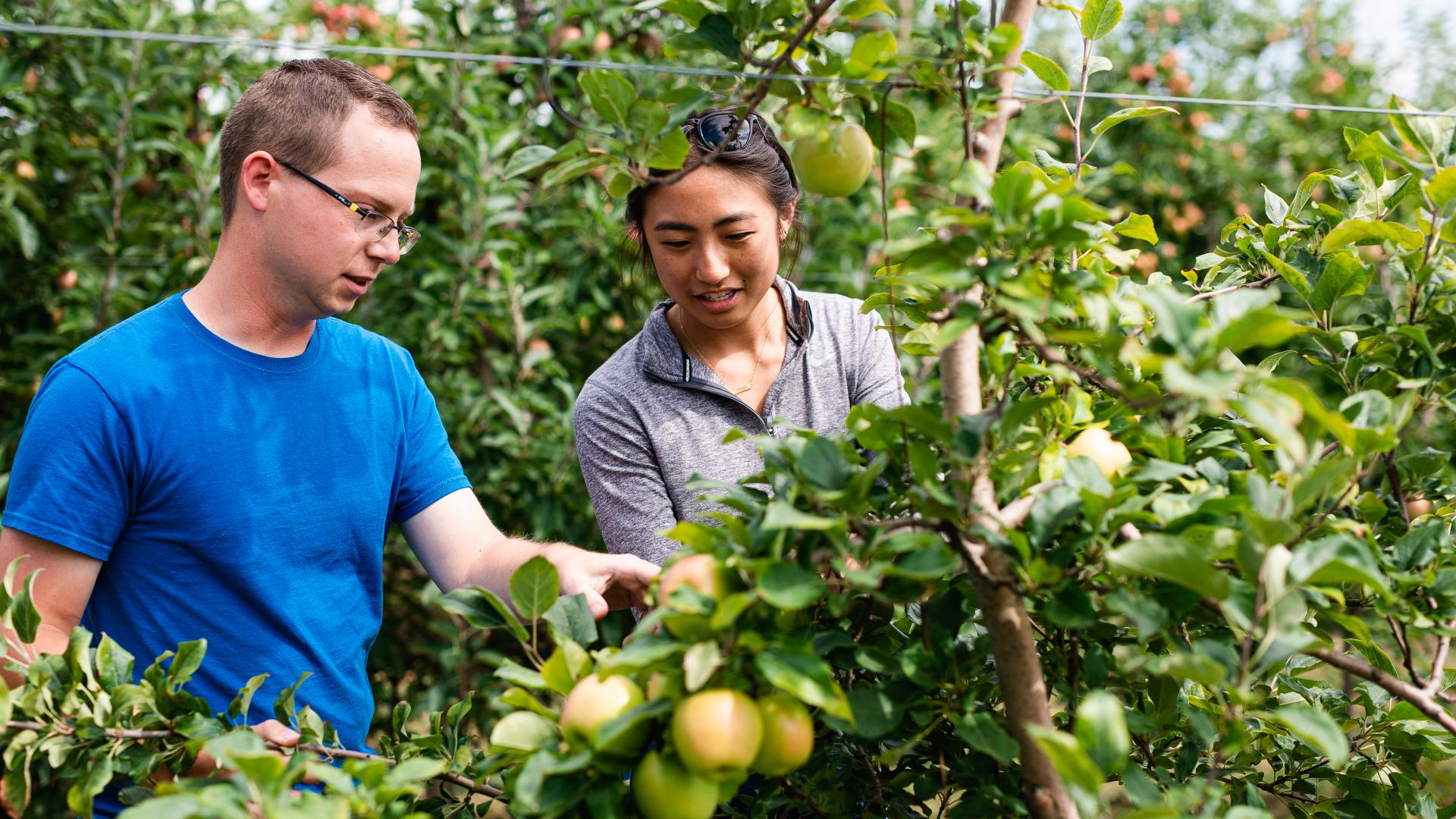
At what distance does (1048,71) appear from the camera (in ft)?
3.93

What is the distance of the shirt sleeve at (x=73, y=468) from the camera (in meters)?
1.31

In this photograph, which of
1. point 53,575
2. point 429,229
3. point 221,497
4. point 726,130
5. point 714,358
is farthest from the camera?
point 429,229

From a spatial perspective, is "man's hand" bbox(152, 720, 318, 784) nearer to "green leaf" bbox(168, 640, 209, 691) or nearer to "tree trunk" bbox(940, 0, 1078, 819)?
"green leaf" bbox(168, 640, 209, 691)

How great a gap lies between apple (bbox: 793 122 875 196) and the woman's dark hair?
424mm

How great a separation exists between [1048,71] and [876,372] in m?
0.66

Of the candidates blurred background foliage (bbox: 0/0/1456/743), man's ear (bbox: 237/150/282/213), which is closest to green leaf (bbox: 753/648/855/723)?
man's ear (bbox: 237/150/282/213)

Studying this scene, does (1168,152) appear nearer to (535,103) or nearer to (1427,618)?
(535,103)

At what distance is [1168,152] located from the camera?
18.4ft

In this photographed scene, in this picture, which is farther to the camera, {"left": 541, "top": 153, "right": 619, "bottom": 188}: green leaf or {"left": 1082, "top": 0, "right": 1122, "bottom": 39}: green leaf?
{"left": 1082, "top": 0, "right": 1122, "bottom": 39}: green leaf

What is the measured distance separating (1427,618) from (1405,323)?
0.99 feet

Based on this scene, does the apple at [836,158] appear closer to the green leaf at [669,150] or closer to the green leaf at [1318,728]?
the green leaf at [669,150]

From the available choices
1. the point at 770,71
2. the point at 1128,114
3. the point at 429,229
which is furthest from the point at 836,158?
the point at 429,229

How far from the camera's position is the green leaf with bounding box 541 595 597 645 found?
1.04 metres

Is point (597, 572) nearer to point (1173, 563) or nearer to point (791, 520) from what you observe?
point (791, 520)
